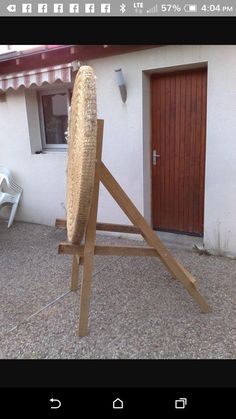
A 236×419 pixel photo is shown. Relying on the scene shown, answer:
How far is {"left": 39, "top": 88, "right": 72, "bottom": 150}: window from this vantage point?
4.95 m

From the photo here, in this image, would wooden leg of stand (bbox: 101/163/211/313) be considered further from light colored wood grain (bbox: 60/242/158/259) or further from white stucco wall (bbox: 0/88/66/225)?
white stucco wall (bbox: 0/88/66/225)

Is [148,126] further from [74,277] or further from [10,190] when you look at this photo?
[10,190]

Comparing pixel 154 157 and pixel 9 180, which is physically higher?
pixel 154 157

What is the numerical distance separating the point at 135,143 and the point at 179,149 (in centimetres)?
59

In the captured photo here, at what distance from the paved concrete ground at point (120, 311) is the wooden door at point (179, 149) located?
645 mm

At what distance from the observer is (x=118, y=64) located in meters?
3.86

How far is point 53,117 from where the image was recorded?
5121 millimetres

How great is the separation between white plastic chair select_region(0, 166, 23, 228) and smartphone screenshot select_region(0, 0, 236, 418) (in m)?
0.02

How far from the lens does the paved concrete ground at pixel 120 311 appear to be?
2088 millimetres

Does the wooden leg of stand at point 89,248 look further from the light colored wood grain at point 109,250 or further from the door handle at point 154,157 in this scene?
the door handle at point 154,157
